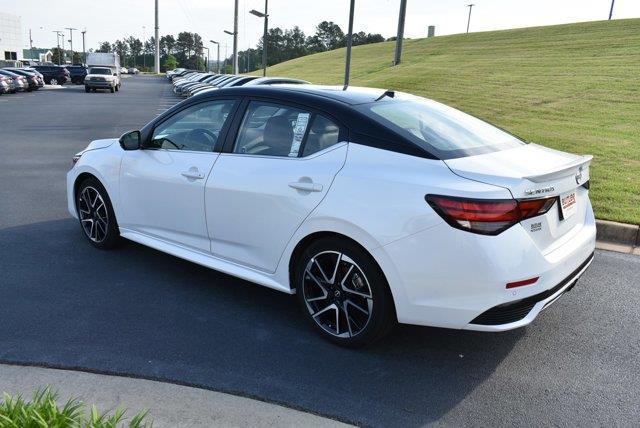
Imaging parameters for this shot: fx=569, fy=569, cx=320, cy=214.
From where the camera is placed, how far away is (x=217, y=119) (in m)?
4.29

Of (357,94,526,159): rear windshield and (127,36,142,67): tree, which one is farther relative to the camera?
(127,36,142,67): tree

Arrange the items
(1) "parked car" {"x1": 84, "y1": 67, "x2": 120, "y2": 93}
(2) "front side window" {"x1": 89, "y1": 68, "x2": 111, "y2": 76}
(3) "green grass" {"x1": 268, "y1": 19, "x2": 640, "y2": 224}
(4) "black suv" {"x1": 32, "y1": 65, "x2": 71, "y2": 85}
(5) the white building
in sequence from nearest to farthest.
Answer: (3) "green grass" {"x1": 268, "y1": 19, "x2": 640, "y2": 224} < (1) "parked car" {"x1": 84, "y1": 67, "x2": 120, "y2": 93} < (2) "front side window" {"x1": 89, "y1": 68, "x2": 111, "y2": 76} < (4) "black suv" {"x1": 32, "y1": 65, "x2": 71, "y2": 85} < (5) the white building

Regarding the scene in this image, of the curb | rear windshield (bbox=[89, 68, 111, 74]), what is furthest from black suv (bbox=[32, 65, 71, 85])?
the curb

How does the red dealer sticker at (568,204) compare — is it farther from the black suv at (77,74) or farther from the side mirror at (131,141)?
the black suv at (77,74)

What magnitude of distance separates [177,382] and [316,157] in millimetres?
1560

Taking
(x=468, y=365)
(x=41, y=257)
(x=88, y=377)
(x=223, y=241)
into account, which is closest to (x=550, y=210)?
(x=468, y=365)

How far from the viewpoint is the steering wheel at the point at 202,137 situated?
4227 millimetres

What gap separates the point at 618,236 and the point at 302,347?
403cm

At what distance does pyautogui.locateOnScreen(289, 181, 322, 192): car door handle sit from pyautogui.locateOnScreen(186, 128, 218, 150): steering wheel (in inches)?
37.1

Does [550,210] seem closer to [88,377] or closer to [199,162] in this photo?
[199,162]

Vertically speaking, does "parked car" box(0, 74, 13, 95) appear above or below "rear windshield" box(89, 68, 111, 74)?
below

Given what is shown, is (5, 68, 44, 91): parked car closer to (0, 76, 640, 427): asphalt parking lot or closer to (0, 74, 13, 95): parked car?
(0, 74, 13, 95): parked car

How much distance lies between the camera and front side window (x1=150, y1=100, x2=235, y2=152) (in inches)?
167

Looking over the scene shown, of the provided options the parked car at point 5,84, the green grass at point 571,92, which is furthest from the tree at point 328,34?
the parked car at point 5,84
